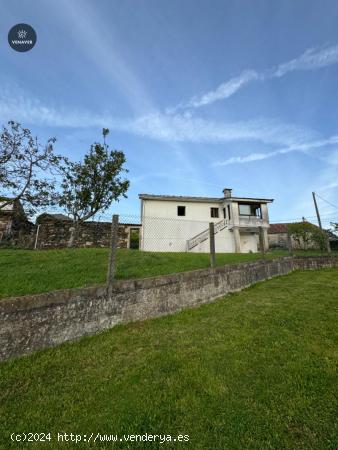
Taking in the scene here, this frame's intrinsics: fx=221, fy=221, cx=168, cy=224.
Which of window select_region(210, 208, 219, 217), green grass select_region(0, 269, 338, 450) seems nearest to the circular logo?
green grass select_region(0, 269, 338, 450)

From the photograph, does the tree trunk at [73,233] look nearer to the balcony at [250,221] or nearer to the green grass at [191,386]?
the green grass at [191,386]

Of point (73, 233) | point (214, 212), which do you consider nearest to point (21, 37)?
point (73, 233)

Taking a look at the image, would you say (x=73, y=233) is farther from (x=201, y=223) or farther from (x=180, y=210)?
(x=201, y=223)

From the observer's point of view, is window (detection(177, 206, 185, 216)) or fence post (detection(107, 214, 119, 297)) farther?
window (detection(177, 206, 185, 216))

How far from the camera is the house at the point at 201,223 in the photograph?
684 inches

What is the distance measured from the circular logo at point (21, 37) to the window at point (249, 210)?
720 inches

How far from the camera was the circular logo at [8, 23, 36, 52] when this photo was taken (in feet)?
23.0

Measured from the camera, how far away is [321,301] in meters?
4.66

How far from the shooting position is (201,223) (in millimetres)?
18609

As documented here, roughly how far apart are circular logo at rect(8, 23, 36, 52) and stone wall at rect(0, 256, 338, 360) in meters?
8.20

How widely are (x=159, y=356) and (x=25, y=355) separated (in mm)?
1616

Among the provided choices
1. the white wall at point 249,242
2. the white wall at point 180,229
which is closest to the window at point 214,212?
the white wall at point 180,229

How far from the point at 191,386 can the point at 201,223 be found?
54.9 feet

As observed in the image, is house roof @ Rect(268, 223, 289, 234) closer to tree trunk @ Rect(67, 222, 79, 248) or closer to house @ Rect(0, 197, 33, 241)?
tree trunk @ Rect(67, 222, 79, 248)
